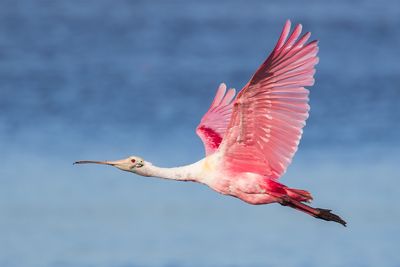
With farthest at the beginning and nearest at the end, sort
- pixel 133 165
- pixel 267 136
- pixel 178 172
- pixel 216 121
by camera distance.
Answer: pixel 216 121 < pixel 133 165 < pixel 178 172 < pixel 267 136

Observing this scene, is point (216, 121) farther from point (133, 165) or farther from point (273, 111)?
point (273, 111)

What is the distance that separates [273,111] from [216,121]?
5.23 feet

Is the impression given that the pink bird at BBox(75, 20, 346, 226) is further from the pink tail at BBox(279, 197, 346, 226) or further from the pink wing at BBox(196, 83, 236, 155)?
the pink wing at BBox(196, 83, 236, 155)

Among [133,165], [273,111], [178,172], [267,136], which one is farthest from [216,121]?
[273,111]

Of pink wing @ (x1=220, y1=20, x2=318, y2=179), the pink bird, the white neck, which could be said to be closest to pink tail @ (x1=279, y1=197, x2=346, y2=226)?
the pink bird

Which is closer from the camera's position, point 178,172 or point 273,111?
point 273,111

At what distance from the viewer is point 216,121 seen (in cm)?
1166

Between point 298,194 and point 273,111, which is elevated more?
point 273,111

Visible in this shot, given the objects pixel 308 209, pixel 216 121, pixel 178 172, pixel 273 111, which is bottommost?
pixel 308 209

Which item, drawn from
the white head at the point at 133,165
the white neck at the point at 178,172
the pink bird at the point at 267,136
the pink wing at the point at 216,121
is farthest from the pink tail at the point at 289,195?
the pink wing at the point at 216,121

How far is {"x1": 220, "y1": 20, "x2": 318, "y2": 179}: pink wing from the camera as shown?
9.81 m

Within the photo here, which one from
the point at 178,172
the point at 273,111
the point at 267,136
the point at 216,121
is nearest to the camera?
the point at 273,111

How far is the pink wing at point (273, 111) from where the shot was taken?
9.81 metres

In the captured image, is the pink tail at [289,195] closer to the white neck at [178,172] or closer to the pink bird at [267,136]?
the pink bird at [267,136]
